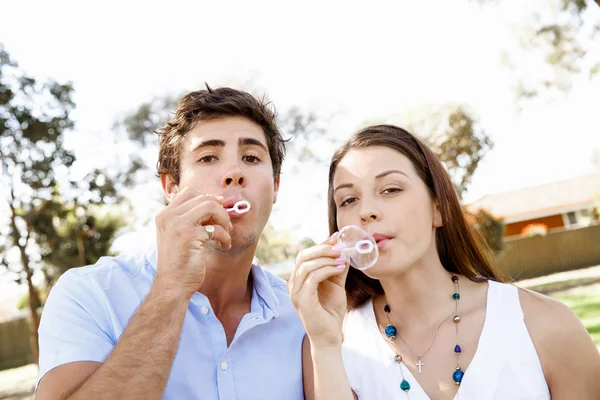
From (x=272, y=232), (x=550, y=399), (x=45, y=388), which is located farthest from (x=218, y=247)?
(x=272, y=232)

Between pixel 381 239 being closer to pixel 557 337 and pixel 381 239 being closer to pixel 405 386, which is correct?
pixel 405 386

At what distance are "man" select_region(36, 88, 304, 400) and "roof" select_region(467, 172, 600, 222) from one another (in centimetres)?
3636

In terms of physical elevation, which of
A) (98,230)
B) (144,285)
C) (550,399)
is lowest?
(550,399)

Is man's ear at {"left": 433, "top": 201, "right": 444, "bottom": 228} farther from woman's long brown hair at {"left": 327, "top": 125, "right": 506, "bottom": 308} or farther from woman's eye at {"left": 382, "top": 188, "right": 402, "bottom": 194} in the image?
woman's eye at {"left": 382, "top": 188, "right": 402, "bottom": 194}

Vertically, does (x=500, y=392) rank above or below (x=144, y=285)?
below

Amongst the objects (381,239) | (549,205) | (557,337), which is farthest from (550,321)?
(549,205)

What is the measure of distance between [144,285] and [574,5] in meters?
15.3

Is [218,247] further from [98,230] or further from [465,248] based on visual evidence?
[98,230]

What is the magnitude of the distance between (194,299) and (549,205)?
41.0 m

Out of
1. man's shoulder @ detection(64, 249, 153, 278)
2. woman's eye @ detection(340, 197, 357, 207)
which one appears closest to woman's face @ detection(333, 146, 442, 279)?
woman's eye @ detection(340, 197, 357, 207)

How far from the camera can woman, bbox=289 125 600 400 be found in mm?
2840

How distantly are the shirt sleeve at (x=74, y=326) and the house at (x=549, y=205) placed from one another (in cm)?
3272

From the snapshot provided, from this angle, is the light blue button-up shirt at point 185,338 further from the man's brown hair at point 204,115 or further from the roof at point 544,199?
the roof at point 544,199

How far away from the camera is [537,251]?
30969mm
